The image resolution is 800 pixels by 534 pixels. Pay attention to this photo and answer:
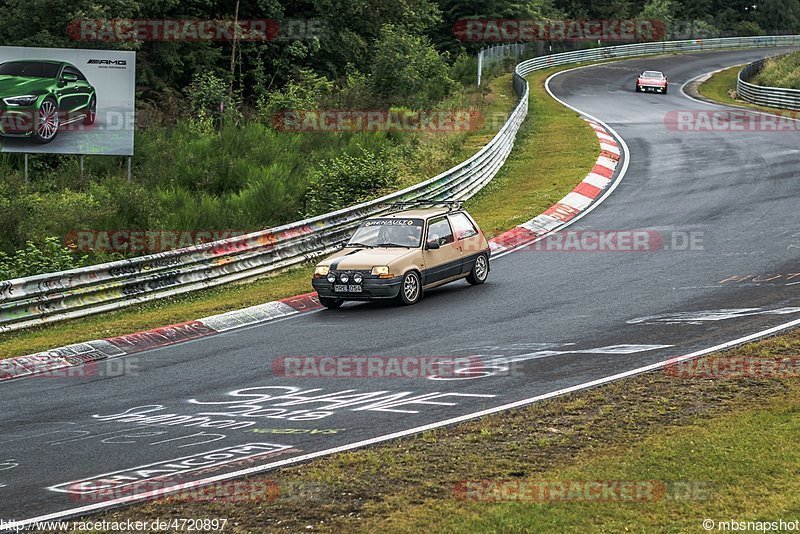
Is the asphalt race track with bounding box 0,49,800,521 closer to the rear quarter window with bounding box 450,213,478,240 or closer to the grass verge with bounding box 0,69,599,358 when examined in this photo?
the rear quarter window with bounding box 450,213,478,240

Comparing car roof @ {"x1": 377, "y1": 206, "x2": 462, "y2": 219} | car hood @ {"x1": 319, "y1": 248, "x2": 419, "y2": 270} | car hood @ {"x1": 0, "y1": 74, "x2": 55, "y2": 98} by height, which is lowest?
car hood @ {"x1": 319, "y1": 248, "x2": 419, "y2": 270}

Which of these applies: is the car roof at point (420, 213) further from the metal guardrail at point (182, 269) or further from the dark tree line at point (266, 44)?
the dark tree line at point (266, 44)

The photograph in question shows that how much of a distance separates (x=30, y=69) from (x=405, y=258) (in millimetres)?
14491

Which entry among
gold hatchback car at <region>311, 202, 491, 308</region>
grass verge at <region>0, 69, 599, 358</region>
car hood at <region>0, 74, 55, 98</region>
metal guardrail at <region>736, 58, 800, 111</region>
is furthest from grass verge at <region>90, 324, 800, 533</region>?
metal guardrail at <region>736, 58, 800, 111</region>

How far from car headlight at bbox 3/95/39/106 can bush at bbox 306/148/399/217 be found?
7448 mm

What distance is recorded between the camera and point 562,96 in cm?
4878

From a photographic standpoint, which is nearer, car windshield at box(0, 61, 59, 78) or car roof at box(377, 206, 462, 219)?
car roof at box(377, 206, 462, 219)

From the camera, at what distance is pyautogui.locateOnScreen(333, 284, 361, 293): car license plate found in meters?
16.6

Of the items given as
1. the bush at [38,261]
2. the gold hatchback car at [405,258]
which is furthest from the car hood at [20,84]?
the gold hatchback car at [405,258]

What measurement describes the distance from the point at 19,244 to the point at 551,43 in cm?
5569

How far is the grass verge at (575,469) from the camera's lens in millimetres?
7734

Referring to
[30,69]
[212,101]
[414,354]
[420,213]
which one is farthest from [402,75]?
[414,354]

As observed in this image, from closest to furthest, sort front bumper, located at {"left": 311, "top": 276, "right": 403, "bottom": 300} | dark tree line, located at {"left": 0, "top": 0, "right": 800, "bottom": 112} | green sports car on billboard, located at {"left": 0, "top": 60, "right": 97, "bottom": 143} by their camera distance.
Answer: front bumper, located at {"left": 311, "top": 276, "right": 403, "bottom": 300} < green sports car on billboard, located at {"left": 0, "top": 60, "right": 97, "bottom": 143} < dark tree line, located at {"left": 0, "top": 0, "right": 800, "bottom": 112}

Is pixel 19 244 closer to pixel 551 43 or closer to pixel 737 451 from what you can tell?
pixel 737 451
